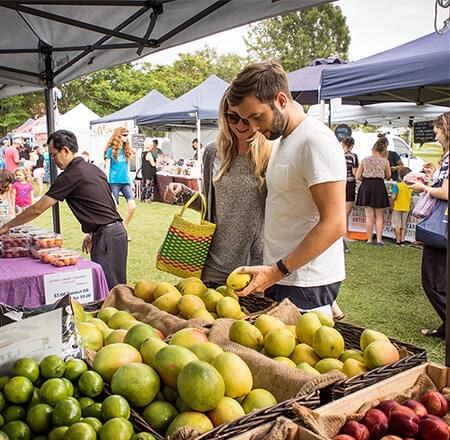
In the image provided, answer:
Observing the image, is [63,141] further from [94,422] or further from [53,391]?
[94,422]

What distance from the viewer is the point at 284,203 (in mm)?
2180

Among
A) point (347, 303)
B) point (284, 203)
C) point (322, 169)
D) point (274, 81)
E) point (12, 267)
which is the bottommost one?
point (347, 303)

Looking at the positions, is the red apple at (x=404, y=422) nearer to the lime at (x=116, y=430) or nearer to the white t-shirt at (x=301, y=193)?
the lime at (x=116, y=430)

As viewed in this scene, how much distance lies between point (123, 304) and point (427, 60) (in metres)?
4.40

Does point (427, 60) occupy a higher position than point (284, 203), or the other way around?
point (427, 60)

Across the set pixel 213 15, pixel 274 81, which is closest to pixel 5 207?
pixel 213 15

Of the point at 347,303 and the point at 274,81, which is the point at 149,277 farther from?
the point at 274,81

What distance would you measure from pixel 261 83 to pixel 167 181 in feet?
43.3

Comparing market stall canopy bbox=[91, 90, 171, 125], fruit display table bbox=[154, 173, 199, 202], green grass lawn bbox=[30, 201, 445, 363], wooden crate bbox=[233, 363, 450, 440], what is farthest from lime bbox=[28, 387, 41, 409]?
market stall canopy bbox=[91, 90, 171, 125]

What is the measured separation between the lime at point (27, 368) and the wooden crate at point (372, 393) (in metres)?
0.52

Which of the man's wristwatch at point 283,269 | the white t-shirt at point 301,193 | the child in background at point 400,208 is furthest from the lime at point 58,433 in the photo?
the child in background at point 400,208

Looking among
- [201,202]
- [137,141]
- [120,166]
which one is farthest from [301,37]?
[201,202]

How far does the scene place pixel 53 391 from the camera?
4.14 ft

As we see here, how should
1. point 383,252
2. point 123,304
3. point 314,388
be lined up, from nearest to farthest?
point 314,388 → point 123,304 → point 383,252
